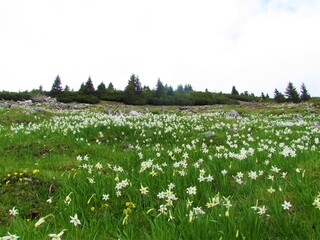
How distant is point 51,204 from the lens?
15.6 ft

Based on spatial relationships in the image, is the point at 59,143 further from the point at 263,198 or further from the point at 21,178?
the point at 263,198

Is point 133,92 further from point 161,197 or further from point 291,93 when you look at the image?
point 161,197

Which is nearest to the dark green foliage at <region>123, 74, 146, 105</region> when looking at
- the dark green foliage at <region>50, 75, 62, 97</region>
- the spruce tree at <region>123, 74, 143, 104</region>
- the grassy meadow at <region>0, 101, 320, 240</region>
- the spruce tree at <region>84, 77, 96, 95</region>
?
the spruce tree at <region>123, 74, 143, 104</region>

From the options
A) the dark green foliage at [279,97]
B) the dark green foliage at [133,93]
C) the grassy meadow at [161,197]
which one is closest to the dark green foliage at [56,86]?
the dark green foliage at [133,93]

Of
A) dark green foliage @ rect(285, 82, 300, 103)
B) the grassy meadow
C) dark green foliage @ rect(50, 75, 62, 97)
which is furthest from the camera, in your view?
dark green foliage @ rect(285, 82, 300, 103)

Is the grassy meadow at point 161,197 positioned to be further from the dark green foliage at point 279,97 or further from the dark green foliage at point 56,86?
the dark green foliage at point 279,97

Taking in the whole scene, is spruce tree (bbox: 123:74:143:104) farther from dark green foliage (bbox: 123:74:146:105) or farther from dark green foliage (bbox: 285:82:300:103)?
dark green foliage (bbox: 285:82:300:103)

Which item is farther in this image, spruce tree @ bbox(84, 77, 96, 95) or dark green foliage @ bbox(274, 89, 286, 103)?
dark green foliage @ bbox(274, 89, 286, 103)

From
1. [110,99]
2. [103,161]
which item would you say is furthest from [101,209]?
[110,99]

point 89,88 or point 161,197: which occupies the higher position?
point 89,88

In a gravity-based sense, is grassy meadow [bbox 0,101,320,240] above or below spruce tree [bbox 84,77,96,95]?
below

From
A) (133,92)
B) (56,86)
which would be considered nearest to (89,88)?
(56,86)

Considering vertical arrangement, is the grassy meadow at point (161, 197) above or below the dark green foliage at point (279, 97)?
below

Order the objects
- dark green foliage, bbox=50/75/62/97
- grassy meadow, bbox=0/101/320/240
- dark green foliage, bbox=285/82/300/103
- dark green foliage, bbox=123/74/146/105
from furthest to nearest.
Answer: dark green foliage, bbox=285/82/300/103 → dark green foliage, bbox=50/75/62/97 → dark green foliage, bbox=123/74/146/105 → grassy meadow, bbox=0/101/320/240
